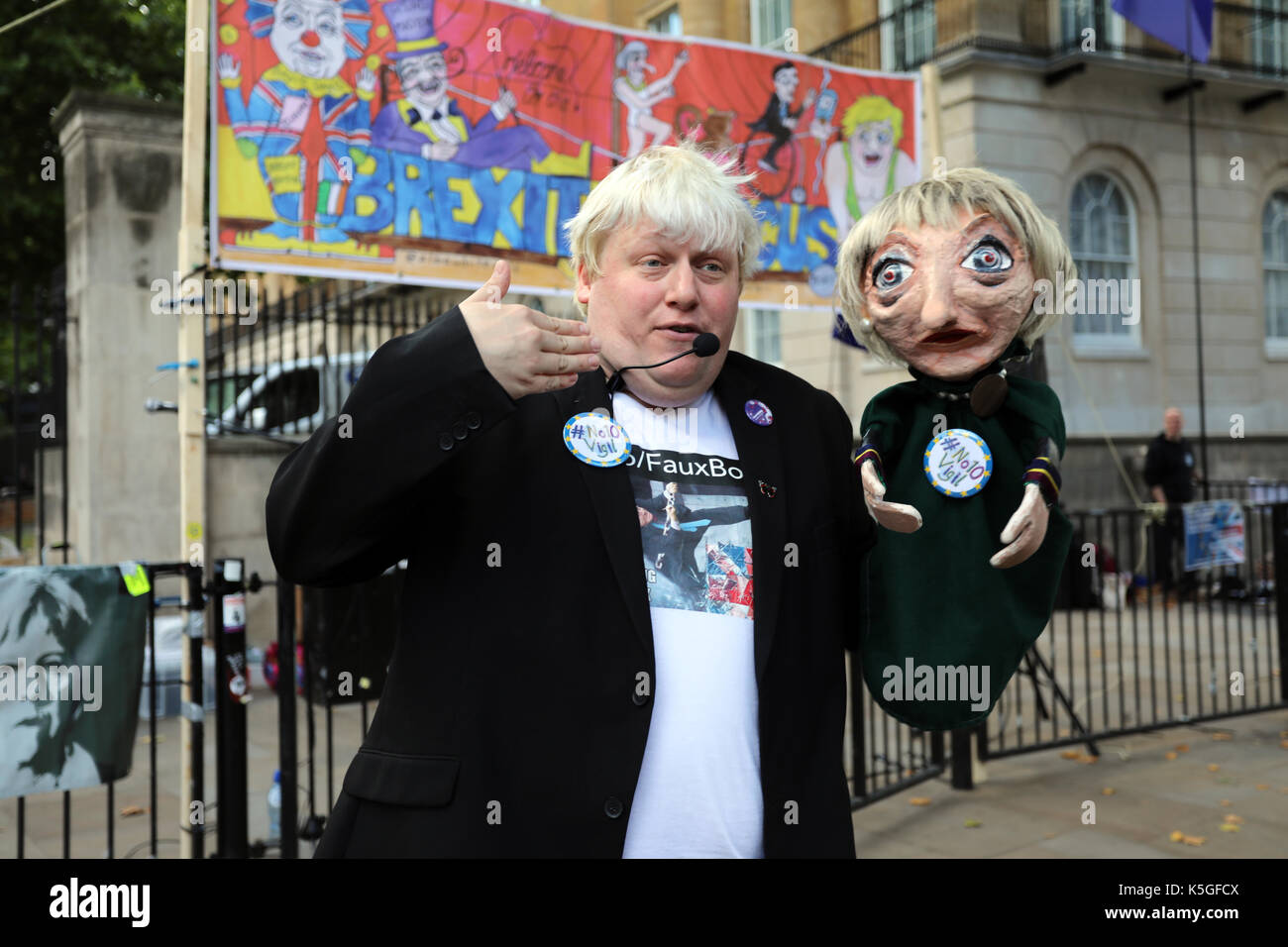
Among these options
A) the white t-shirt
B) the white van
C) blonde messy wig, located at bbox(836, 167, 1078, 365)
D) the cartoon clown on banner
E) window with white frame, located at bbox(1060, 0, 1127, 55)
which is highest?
window with white frame, located at bbox(1060, 0, 1127, 55)

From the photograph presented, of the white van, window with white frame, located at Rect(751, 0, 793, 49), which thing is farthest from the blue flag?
the white van

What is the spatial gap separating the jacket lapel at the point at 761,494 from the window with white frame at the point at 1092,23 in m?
14.3

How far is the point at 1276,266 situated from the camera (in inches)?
642

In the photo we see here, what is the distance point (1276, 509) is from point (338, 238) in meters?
6.75

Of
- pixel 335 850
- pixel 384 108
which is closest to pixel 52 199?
pixel 384 108

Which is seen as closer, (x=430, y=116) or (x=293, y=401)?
(x=430, y=116)

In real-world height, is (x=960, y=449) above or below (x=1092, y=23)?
below

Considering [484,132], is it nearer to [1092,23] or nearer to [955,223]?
[955,223]

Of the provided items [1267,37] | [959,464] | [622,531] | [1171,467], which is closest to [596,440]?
[622,531]

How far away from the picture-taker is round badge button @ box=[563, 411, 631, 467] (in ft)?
5.92

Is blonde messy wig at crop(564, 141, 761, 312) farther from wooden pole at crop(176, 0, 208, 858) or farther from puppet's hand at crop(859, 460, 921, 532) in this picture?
wooden pole at crop(176, 0, 208, 858)

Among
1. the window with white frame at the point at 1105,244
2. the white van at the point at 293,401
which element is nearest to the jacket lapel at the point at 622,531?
the white van at the point at 293,401

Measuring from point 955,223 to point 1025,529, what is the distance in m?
0.52

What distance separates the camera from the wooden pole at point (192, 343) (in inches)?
173
